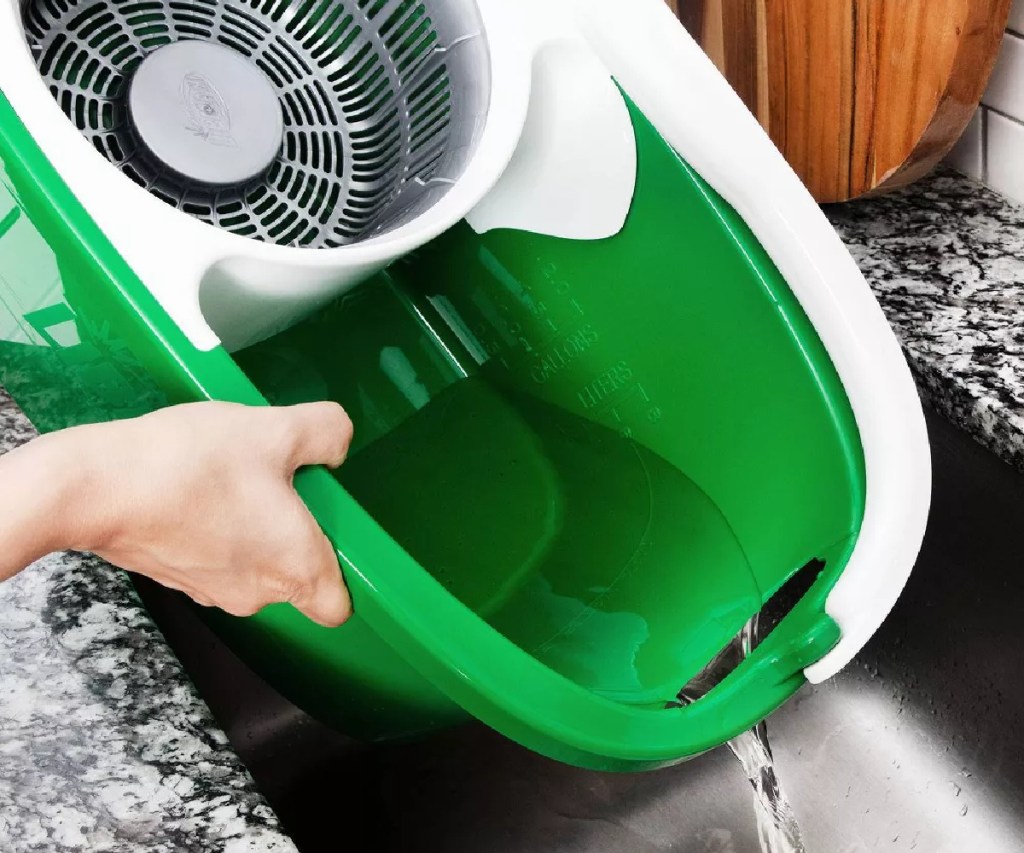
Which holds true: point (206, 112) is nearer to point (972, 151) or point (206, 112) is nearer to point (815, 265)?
point (815, 265)

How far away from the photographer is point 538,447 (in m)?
1.15

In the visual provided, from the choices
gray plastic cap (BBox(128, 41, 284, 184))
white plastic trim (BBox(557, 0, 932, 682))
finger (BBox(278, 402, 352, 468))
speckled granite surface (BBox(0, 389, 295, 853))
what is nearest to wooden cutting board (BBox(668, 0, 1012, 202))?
white plastic trim (BBox(557, 0, 932, 682))

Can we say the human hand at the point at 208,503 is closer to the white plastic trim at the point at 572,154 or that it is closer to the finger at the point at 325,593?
the finger at the point at 325,593

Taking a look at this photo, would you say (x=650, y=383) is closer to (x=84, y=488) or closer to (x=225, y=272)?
(x=225, y=272)

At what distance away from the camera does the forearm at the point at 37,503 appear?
60cm

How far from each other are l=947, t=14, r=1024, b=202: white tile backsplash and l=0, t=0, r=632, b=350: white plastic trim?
43 cm

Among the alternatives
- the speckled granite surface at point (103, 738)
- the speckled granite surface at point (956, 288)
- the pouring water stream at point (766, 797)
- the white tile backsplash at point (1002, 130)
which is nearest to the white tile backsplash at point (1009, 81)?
the white tile backsplash at point (1002, 130)

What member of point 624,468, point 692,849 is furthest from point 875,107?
point 692,849

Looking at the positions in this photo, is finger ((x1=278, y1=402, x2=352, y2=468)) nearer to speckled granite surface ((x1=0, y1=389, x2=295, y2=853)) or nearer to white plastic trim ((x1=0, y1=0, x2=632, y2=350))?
white plastic trim ((x1=0, y1=0, x2=632, y2=350))

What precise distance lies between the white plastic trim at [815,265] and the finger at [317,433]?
37cm

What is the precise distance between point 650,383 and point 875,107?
0.35 metres

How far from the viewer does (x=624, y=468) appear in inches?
42.6

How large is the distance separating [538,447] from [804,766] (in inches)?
18.1

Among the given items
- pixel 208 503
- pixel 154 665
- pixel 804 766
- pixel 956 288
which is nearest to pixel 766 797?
pixel 804 766
